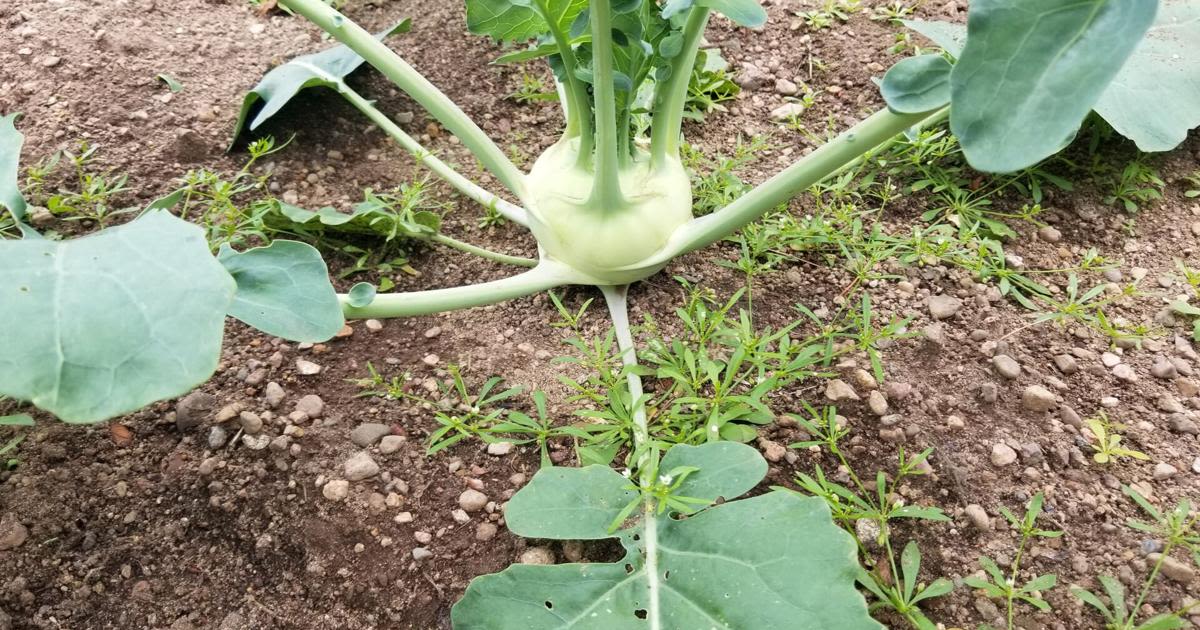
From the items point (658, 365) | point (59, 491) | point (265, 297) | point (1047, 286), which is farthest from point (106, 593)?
point (1047, 286)

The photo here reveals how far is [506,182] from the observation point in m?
1.46

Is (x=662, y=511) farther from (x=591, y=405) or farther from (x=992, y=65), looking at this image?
(x=992, y=65)

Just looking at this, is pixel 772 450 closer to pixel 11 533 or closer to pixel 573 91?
pixel 573 91

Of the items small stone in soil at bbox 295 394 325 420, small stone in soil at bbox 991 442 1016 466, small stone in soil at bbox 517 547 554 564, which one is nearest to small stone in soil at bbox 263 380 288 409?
small stone in soil at bbox 295 394 325 420

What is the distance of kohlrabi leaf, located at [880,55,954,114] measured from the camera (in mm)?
893

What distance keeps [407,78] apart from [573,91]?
1.00 feet

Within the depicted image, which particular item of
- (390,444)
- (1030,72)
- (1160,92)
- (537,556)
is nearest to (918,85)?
(1030,72)

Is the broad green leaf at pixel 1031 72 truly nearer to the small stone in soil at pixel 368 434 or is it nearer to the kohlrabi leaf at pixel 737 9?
the kohlrabi leaf at pixel 737 9

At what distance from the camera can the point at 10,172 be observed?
1057mm

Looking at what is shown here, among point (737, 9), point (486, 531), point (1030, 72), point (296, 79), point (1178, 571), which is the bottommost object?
point (486, 531)

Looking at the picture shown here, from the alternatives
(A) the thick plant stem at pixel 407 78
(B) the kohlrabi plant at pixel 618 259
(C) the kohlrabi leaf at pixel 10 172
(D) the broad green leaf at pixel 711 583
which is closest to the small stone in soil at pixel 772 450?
(B) the kohlrabi plant at pixel 618 259

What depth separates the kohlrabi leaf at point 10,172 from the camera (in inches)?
40.9

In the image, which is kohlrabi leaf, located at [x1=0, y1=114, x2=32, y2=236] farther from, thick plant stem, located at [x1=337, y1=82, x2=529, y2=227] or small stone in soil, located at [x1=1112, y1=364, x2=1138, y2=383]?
small stone in soil, located at [x1=1112, y1=364, x2=1138, y2=383]

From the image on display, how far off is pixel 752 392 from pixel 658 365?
0.18m
